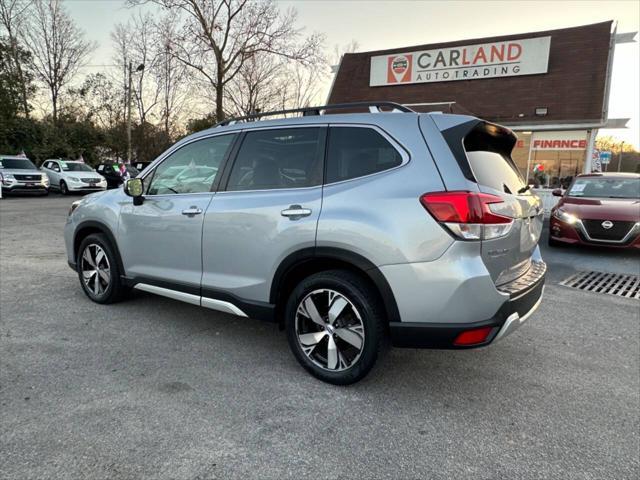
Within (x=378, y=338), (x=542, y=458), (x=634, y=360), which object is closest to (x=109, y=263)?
(x=378, y=338)

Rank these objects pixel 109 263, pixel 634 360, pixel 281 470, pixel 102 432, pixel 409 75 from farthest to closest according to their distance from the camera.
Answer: pixel 409 75, pixel 109 263, pixel 634 360, pixel 102 432, pixel 281 470

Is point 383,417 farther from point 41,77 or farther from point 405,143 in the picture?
point 41,77

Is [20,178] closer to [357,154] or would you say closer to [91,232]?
[91,232]

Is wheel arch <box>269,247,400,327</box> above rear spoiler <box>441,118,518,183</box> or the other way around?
the other way around

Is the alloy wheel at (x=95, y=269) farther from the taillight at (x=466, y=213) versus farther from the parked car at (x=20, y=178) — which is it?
the parked car at (x=20, y=178)

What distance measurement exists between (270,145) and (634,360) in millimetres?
3421

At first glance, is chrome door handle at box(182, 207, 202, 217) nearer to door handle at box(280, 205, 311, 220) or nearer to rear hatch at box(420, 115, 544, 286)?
door handle at box(280, 205, 311, 220)

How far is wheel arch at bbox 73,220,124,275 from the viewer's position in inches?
168

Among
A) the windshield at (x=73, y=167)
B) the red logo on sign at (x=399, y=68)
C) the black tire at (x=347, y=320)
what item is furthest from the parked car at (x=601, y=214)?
the windshield at (x=73, y=167)

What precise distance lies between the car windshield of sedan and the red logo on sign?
12.7 metres

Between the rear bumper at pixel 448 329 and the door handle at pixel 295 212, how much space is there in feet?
3.00

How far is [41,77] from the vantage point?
30234 millimetres

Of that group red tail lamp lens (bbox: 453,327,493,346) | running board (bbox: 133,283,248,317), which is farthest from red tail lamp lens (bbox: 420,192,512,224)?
running board (bbox: 133,283,248,317)

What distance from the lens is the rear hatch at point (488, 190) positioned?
252 centimetres
